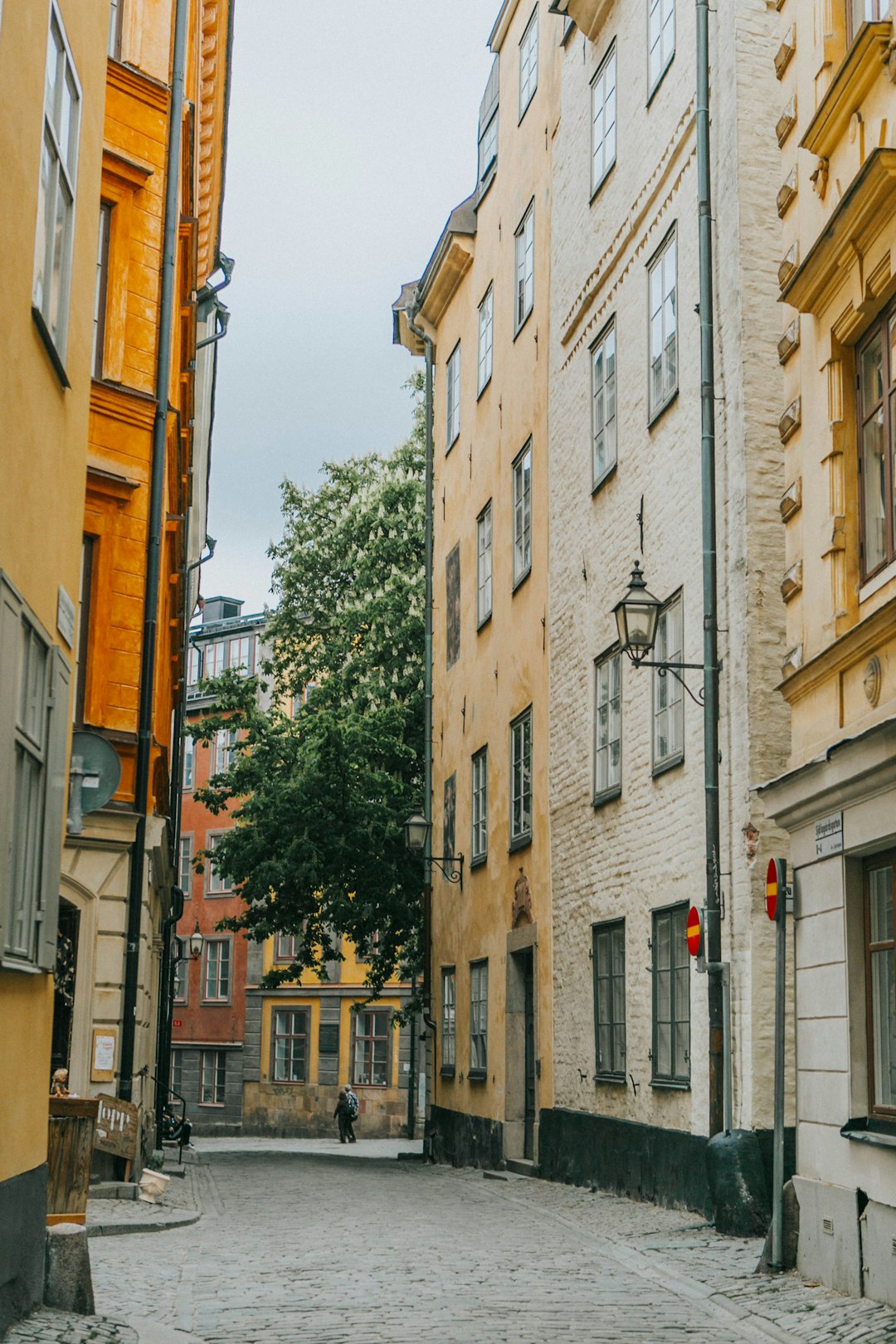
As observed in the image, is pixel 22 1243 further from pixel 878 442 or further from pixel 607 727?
pixel 607 727

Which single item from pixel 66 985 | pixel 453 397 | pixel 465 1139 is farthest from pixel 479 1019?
pixel 453 397

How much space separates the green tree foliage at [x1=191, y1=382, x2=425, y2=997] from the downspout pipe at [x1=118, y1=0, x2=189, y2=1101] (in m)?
9.96

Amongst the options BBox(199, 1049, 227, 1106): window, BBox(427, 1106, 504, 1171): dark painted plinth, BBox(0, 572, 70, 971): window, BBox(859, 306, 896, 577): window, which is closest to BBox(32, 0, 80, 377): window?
BBox(0, 572, 70, 971): window

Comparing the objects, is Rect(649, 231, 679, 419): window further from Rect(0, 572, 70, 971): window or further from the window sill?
Rect(0, 572, 70, 971): window

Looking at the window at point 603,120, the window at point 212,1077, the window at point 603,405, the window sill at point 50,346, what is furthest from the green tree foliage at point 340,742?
the window at point 212,1077

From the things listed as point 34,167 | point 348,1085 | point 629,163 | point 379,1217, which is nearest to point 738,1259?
point 379,1217

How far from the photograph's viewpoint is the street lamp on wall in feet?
80.5

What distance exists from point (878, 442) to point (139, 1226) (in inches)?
319

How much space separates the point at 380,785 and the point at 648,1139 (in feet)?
43.0

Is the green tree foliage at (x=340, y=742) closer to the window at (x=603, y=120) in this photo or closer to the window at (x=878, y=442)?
the window at (x=603, y=120)

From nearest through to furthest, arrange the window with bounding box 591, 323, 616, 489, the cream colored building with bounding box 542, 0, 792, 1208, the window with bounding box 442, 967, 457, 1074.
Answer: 1. the cream colored building with bounding box 542, 0, 792, 1208
2. the window with bounding box 591, 323, 616, 489
3. the window with bounding box 442, 967, 457, 1074

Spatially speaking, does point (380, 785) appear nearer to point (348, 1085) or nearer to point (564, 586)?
point (564, 586)

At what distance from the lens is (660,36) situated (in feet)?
57.4

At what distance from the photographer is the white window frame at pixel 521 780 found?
21.9m
